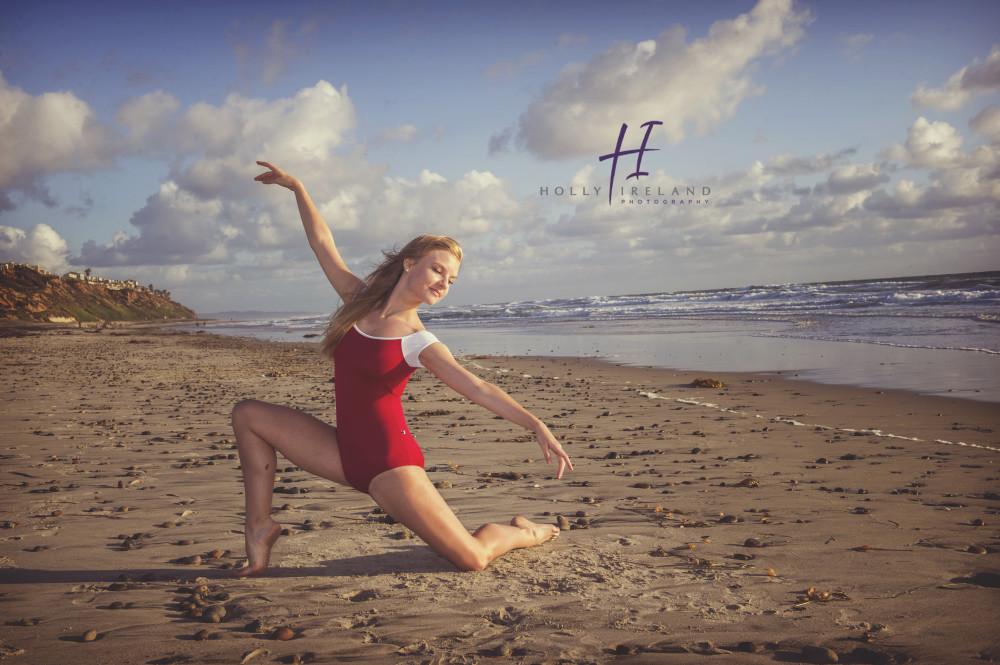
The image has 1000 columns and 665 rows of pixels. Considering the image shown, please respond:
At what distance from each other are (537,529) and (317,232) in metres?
2.58

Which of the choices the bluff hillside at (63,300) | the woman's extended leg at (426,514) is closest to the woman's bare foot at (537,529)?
the woman's extended leg at (426,514)

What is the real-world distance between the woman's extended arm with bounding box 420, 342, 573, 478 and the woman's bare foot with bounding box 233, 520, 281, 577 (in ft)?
4.78

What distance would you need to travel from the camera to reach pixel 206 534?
15.1 feet

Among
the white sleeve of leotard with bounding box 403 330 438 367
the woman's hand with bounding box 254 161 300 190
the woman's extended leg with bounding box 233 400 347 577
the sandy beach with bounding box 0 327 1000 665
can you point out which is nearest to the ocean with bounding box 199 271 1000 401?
the sandy beach with bounding box 0 327 1000 665

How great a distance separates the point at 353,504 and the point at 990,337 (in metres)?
19.5

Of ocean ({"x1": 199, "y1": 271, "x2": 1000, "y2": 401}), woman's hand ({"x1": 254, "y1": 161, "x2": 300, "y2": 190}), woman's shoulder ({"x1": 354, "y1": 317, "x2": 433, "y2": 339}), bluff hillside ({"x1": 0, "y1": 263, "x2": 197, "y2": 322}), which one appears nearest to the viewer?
woman's shoulder ({"x1": 354, "y1": 317, "x2": 433, "y2": 339})

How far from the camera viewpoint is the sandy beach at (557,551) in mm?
3025

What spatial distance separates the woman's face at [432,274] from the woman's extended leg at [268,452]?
106 cm

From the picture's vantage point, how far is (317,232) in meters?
4.55

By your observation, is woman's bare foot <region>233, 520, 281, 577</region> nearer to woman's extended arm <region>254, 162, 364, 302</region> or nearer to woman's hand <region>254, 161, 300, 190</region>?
woman's extended arm <region>254, 162, 364, 302</region>

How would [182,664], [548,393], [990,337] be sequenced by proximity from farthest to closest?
1. [990,337]
2. [548,393]
3. [182,664]

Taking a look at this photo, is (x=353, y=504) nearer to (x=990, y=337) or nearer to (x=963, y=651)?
(x=963, y=651)

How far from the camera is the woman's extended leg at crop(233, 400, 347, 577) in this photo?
12.7ft

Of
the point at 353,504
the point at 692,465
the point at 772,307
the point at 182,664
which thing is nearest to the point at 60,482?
the point at 353,504
